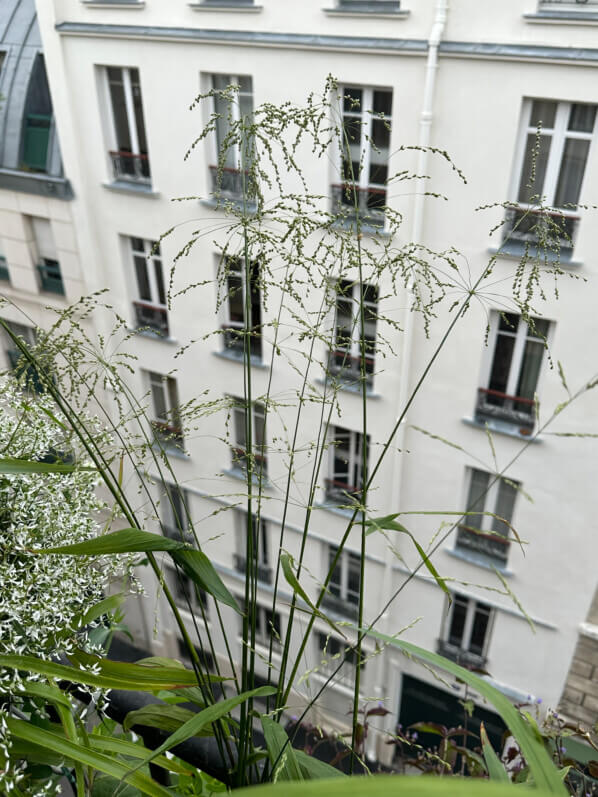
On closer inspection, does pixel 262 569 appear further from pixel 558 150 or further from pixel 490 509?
Result: pixel 558 150

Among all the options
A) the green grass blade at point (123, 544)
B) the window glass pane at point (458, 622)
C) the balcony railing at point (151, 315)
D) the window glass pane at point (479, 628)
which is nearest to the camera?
the green grass blade at point (123, 544)

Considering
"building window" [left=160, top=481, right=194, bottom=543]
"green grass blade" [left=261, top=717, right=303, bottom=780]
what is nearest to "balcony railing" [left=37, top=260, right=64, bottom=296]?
"building window" [left=160, top=481, right=194, bottom=543]

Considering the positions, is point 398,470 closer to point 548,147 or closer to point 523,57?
point 548,147

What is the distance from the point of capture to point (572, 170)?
336 centimetres

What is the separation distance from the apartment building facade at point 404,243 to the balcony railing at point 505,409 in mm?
14

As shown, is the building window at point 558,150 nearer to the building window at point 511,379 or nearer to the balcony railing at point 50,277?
the building window at point 511,379

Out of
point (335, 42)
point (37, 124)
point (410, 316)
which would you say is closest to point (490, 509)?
point (410, 316)

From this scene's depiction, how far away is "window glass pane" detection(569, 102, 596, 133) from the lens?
318cm

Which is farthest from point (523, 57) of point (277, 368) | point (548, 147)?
point (277, 368)

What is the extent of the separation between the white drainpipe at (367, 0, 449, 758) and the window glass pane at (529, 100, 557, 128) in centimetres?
50

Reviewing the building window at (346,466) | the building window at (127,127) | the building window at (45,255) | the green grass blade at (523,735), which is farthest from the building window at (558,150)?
the building window at (45,255)

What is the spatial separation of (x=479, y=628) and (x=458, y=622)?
6.4 inches

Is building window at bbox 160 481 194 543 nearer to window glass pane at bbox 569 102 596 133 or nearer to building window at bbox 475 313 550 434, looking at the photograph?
building window at bbox 475 313 550 434

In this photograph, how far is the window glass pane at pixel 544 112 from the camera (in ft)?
10.6
